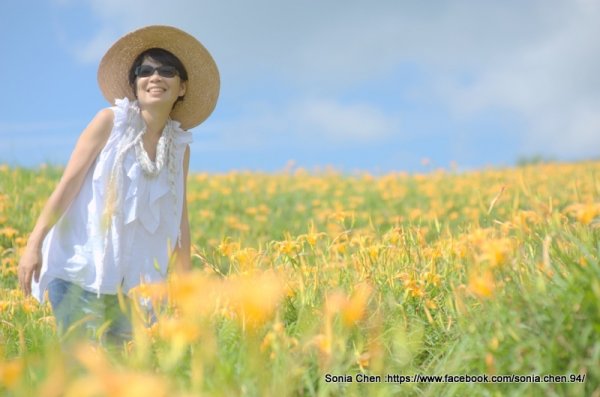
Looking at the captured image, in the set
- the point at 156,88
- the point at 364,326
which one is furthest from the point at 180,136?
the point at 364,326

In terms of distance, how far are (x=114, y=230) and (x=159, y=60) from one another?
1.10m

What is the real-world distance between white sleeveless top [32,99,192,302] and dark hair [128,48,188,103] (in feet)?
1.16

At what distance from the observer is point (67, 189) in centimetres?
374

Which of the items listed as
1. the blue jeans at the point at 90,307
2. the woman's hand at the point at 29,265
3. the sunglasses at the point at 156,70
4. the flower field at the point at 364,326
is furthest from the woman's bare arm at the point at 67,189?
the sunglasses at the point at 156,70

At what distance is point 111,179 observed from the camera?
3.72m

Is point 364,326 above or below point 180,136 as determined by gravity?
below

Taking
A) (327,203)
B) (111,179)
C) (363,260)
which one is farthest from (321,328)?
(327,203)

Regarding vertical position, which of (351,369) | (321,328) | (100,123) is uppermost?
(100,123)

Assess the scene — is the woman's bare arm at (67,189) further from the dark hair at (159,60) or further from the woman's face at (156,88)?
the dark hair at (159,60)

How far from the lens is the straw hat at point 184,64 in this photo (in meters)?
4.20

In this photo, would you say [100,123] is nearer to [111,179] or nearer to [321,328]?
[111,179]

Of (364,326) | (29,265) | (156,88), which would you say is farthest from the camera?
(156,88)

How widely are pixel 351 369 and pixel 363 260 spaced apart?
2.93ft

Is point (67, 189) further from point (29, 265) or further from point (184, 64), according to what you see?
point (184, 64)
